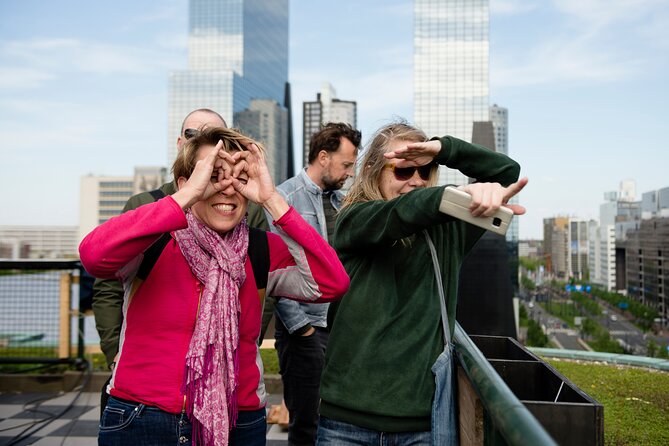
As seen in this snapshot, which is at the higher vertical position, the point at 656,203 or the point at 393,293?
the point at 656,203

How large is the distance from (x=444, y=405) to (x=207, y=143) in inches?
40.8

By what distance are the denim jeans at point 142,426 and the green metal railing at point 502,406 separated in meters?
0.81

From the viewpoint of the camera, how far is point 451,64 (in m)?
102

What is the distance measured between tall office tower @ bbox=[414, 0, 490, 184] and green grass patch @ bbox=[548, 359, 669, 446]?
91897 millimetres

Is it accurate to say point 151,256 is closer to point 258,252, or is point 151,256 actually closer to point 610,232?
point 258,252

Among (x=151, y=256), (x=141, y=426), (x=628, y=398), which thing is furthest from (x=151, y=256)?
(x=628, y=398)

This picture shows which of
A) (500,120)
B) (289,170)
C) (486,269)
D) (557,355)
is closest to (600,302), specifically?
(500,120)

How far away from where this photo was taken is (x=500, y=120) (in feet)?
536

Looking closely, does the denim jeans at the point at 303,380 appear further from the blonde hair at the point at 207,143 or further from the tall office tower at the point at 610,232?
the tall office tower at the point at 610,232

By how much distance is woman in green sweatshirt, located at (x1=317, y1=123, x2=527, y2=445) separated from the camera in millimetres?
1822

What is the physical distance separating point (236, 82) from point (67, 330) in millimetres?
142989

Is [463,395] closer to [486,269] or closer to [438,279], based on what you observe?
[438,279]

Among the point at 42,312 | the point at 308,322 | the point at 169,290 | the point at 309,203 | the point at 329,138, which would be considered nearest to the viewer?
the point at 169,290

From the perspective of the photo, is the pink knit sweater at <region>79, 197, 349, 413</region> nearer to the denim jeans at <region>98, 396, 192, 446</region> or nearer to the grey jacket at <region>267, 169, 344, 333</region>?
the denim jeans at <region>98, 396, 192, 446</region>
